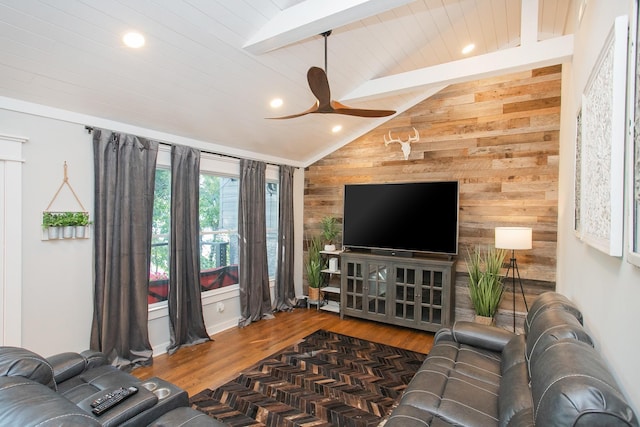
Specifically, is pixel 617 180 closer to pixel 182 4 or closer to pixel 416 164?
pixel 182 4

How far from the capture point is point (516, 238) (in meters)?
3.25

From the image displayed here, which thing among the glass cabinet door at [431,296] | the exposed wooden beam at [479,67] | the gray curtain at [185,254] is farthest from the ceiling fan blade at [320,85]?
the glass cabinet door at [431,296]

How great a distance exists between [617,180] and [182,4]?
2.52m

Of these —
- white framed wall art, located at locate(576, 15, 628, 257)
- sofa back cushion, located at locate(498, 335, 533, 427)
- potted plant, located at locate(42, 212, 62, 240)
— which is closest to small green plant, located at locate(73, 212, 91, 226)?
potted plant, located at locate(42, 212, 62, 240)

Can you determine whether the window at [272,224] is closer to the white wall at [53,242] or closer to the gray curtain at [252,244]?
the gray curtain at [252,244]

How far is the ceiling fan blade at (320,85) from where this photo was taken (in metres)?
2.16

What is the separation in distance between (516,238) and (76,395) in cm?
377

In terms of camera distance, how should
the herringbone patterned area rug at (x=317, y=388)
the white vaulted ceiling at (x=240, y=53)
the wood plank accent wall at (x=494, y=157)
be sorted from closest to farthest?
the white vaulted ceiling at (x=240, y=53) < the herringbone patterned area rug at (x=317, y=388) < the wood plank accent wall at (x=494, y=157)

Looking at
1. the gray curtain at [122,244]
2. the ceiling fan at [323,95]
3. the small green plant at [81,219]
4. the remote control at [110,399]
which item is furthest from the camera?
the gray curtain at [122,244]

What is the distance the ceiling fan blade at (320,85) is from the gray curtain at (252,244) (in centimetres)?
217

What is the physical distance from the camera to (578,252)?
2244 millimetres

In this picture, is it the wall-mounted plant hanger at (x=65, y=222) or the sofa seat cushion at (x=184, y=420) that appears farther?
the wall-mounted plant hanger at (x=65, y=222)

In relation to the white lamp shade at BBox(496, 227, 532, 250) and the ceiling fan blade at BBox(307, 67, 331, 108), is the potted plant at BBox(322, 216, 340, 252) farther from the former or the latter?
the ceiling fan blade at BBox(307, 67, 331, 108)

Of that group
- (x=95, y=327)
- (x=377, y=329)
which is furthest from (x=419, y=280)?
(x=95, y=327)
